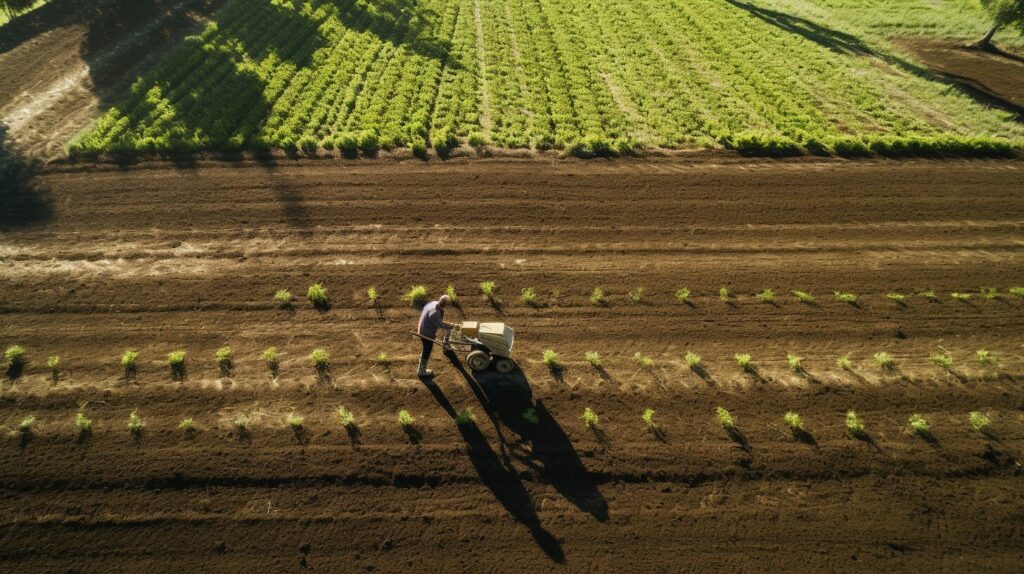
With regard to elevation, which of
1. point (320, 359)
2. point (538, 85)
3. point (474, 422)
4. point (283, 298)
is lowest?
point (474, 422)

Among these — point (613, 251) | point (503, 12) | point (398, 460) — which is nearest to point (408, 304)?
point (398, 460)

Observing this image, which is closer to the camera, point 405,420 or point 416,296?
point 405,420

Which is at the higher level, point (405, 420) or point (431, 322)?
point (431, 322)

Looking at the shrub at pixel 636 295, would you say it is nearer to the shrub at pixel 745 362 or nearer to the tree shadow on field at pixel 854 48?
the shrub at pixel 745 362

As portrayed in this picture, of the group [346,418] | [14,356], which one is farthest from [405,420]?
[14,356]

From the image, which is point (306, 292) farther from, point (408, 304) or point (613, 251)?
point (613, 251)

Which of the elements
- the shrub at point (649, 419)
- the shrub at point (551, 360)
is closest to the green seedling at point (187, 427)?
the shrub at point (551, 360)

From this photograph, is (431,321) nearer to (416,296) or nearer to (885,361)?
(416,296)
